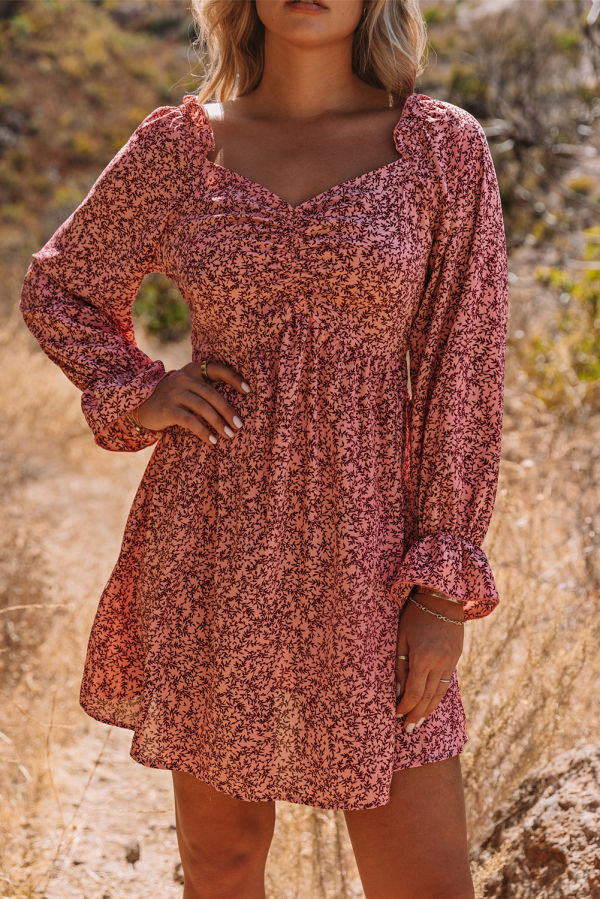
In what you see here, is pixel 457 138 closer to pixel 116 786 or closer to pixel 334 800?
pixel 334 800

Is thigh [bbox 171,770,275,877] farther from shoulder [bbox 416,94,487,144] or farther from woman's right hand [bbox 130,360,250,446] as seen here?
shoulder [bbox 416,94,487,144]

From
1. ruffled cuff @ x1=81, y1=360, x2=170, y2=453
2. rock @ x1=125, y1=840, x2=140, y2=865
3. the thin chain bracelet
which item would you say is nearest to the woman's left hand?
the thin chain bracelet

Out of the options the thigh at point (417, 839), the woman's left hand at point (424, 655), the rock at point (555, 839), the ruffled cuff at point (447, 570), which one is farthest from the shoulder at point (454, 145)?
the rock at point (555, 839)

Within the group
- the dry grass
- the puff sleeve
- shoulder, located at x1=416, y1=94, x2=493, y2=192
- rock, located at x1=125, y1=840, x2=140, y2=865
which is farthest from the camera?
rock, located at x1=125, y1=840, x2=140, y2=865

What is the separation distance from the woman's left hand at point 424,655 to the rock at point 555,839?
0.63 meters

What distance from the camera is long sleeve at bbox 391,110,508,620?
1.62m

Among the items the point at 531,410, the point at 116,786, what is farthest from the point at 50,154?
the point at 116,786

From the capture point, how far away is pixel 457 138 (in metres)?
1.70

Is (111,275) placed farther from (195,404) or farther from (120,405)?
(195,404)

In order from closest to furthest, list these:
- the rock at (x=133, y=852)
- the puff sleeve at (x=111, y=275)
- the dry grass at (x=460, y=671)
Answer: the puff sleeve at (x=111, y=275), the dry grass at (x=460, y=671), the rock at (x=133, y=852)

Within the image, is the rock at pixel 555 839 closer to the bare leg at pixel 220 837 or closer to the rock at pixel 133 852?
the bare leg at pixel 220 837

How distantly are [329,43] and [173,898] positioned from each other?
2.37 m

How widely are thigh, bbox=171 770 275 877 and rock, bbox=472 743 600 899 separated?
1.83ft

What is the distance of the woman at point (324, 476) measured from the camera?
161 centimetres
